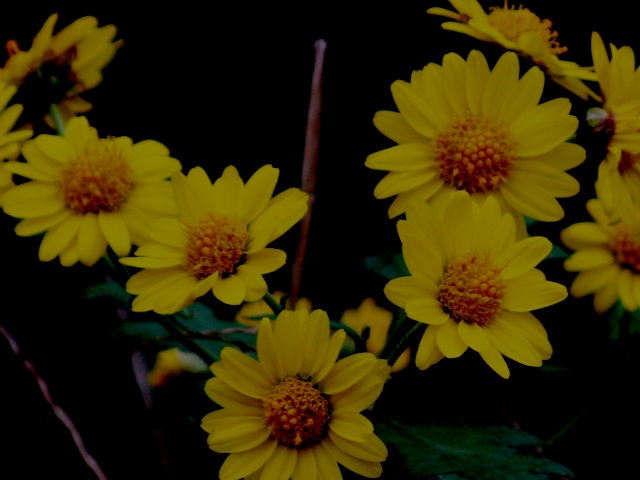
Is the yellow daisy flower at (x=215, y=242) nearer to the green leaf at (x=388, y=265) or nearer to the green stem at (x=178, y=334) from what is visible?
the green stem at (x=178, y=334)

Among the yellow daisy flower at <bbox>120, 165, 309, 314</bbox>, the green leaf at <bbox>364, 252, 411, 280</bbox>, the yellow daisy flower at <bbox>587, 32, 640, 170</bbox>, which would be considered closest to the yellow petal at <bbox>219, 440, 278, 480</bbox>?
the yellow daisy flower at <bbox>120, 165, 309, 314</bbox>

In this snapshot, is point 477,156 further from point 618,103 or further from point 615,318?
point 615,318

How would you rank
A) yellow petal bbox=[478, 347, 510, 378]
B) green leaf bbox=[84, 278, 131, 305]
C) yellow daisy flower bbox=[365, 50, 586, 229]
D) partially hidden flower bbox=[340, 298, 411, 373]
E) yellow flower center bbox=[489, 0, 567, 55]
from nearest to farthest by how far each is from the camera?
yellow petal bbox=[478, 347, 510, 378], yellow daisy flower bbox=[365, 50, 586, 229], yellow flower center bbox=[489, 0, 567, 55], green leaf bbox=[84, 278, 131, 305], partially hidden flower bbox=[340, 298, 411, 373]

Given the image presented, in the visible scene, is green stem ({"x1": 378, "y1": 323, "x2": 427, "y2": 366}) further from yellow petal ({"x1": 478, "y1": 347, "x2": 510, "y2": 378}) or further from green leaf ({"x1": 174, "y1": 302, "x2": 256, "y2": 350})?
green leaf ({"x1": 174, "y1": 302, "x2": 256, "y2": 350})

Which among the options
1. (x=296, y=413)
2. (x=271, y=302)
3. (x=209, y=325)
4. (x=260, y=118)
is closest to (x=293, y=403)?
(x=296, y=413)

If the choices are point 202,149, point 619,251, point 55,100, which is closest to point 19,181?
point 55,100
